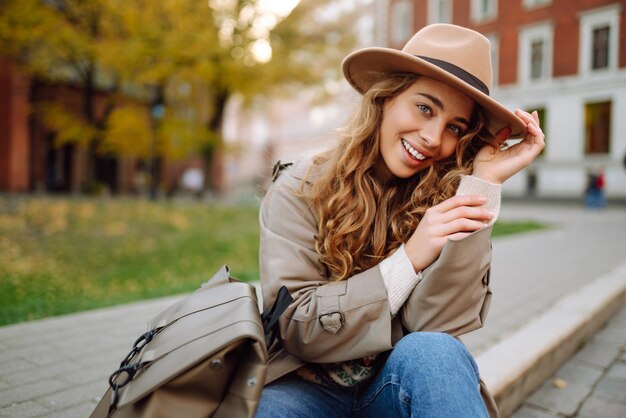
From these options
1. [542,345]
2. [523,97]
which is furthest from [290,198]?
[523,97]

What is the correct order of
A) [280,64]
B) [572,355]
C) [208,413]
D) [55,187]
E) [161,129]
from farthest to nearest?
[55,187] < [161,129] < [280,64] < [572,355] < [208,413]

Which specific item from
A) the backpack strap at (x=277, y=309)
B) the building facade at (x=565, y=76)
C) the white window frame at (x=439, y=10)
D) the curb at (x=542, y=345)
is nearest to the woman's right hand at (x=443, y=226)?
the backpack strap at (x=277, y=309)

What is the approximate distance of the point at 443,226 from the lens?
1.66 metres

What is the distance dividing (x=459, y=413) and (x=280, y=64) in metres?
14.7

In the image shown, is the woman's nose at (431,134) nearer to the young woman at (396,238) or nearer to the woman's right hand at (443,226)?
the young woman at (396,238)

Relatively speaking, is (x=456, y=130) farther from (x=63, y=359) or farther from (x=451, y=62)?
(x=63, y=359)

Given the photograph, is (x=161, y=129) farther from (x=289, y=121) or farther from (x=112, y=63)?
(x=289, y=121)

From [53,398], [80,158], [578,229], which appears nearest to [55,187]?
[80,158]

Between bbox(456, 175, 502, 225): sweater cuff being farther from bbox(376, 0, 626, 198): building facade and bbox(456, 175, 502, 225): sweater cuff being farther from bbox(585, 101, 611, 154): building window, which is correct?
bbox(585, 101, 611, 154): building window

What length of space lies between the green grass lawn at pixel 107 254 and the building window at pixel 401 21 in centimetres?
2101

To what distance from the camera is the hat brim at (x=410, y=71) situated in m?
1.70

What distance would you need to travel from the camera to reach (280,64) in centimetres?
1506

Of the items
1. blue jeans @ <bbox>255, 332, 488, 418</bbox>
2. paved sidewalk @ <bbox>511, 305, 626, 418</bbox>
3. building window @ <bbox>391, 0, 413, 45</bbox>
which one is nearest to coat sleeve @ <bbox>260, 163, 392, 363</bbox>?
blue jeans @ <bbox>255, 332, 488, 418</bbox>

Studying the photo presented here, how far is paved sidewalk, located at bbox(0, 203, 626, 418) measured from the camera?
94.6 inches
